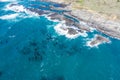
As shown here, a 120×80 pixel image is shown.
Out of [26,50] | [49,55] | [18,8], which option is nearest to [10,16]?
[18,8]

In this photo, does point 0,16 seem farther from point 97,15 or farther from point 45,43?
point 97,15

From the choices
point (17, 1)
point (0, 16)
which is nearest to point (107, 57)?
point (0, 16)

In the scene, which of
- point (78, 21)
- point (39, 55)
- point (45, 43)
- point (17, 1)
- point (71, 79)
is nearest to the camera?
point (71, 79)

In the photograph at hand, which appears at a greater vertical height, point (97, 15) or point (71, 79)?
point (97, 15)

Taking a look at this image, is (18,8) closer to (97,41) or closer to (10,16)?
(10,16)

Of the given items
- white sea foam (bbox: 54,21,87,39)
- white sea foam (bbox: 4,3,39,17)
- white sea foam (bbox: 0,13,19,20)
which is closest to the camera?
white sea foam (bbox: 54,21,87,39)

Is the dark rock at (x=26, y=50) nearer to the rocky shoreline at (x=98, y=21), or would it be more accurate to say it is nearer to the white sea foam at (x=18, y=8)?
the white sea foam at (x=18, y=8)

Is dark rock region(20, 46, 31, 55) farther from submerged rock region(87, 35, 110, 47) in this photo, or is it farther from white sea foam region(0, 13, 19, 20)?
white sea foam region(0, 13, 19, 20)

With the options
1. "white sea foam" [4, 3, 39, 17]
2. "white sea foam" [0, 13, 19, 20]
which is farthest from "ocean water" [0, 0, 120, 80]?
"white sea foam" [4, 3, 39, 17]
